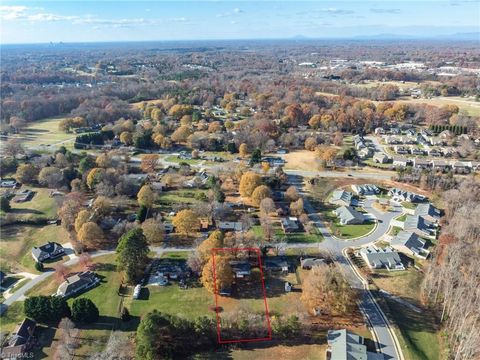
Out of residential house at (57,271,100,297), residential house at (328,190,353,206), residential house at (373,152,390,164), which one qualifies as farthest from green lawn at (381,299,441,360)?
residential house at (373,152,390,164)

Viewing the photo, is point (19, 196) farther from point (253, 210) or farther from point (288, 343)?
point (288, 343)

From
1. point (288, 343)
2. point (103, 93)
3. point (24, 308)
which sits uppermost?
point (103, 93)

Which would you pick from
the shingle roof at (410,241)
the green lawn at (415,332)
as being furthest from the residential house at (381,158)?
the green lawn at (415,332)

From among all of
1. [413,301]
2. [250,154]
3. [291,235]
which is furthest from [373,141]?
[413,301]

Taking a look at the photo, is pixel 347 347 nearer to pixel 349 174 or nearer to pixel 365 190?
pixel 365 190

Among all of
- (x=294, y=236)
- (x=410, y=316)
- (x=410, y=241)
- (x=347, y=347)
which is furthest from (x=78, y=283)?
(x=410, y=241)

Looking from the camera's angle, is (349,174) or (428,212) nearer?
(428,212)
